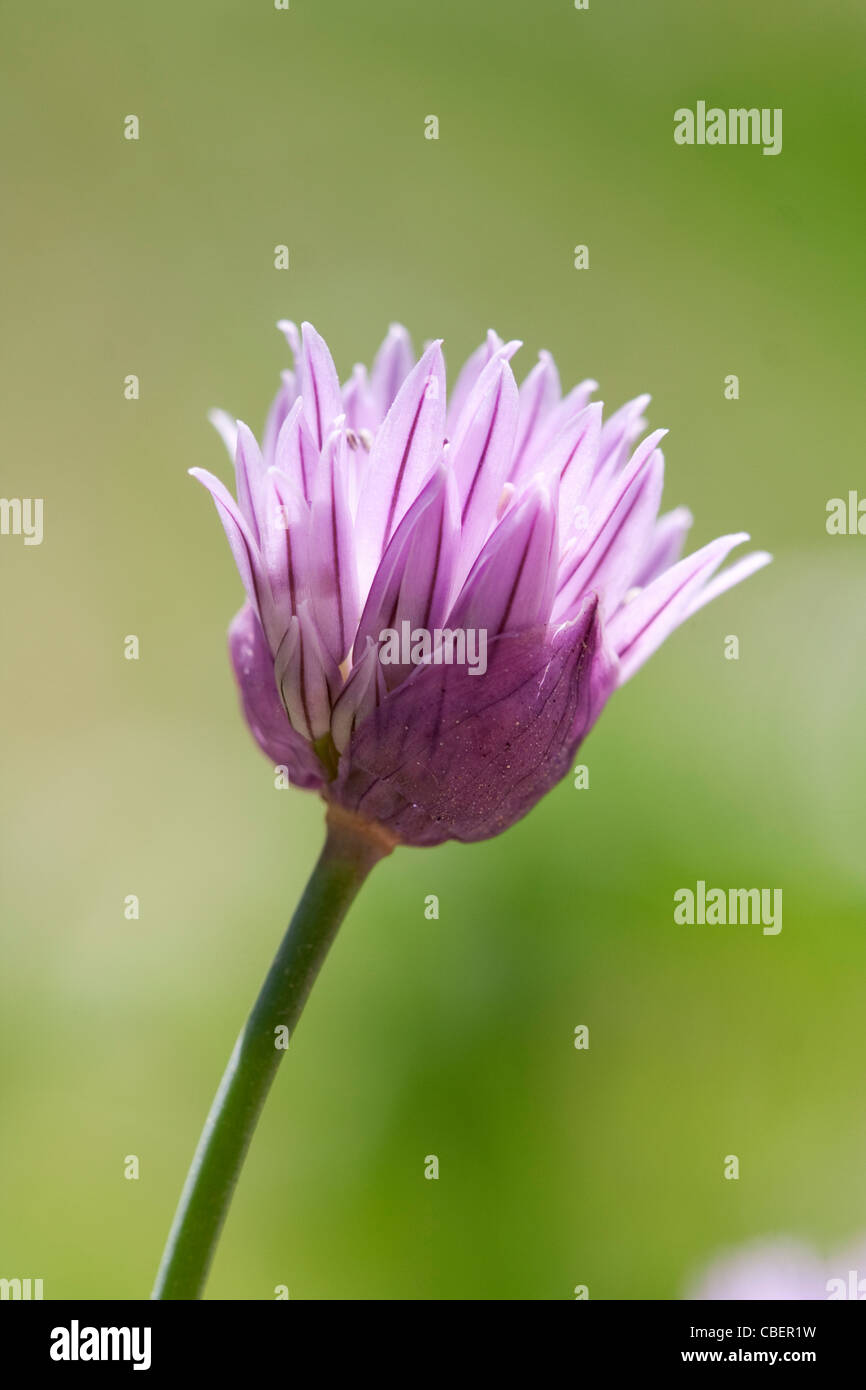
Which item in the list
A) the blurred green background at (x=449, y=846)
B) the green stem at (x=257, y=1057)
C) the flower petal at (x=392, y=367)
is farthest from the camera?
the blurred green background at (x=449, y=846)

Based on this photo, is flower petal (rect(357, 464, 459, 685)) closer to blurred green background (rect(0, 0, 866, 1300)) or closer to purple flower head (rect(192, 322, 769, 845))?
purple flower head (rect(192, 322, 769, 845))

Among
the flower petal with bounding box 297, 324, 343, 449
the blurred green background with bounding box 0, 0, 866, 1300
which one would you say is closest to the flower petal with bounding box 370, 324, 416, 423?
the flower petal with bounding box 297, 324, 343, 449

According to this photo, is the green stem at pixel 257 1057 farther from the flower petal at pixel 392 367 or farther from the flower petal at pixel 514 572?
the flower petal at pixel 392 367

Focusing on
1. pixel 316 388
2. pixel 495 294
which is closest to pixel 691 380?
pixel 495 294

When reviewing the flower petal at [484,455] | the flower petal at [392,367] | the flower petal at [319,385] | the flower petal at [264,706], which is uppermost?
the flower petal at [392,367]

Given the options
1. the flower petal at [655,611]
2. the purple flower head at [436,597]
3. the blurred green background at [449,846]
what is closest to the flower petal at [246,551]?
the purple flower head at [436,597]
